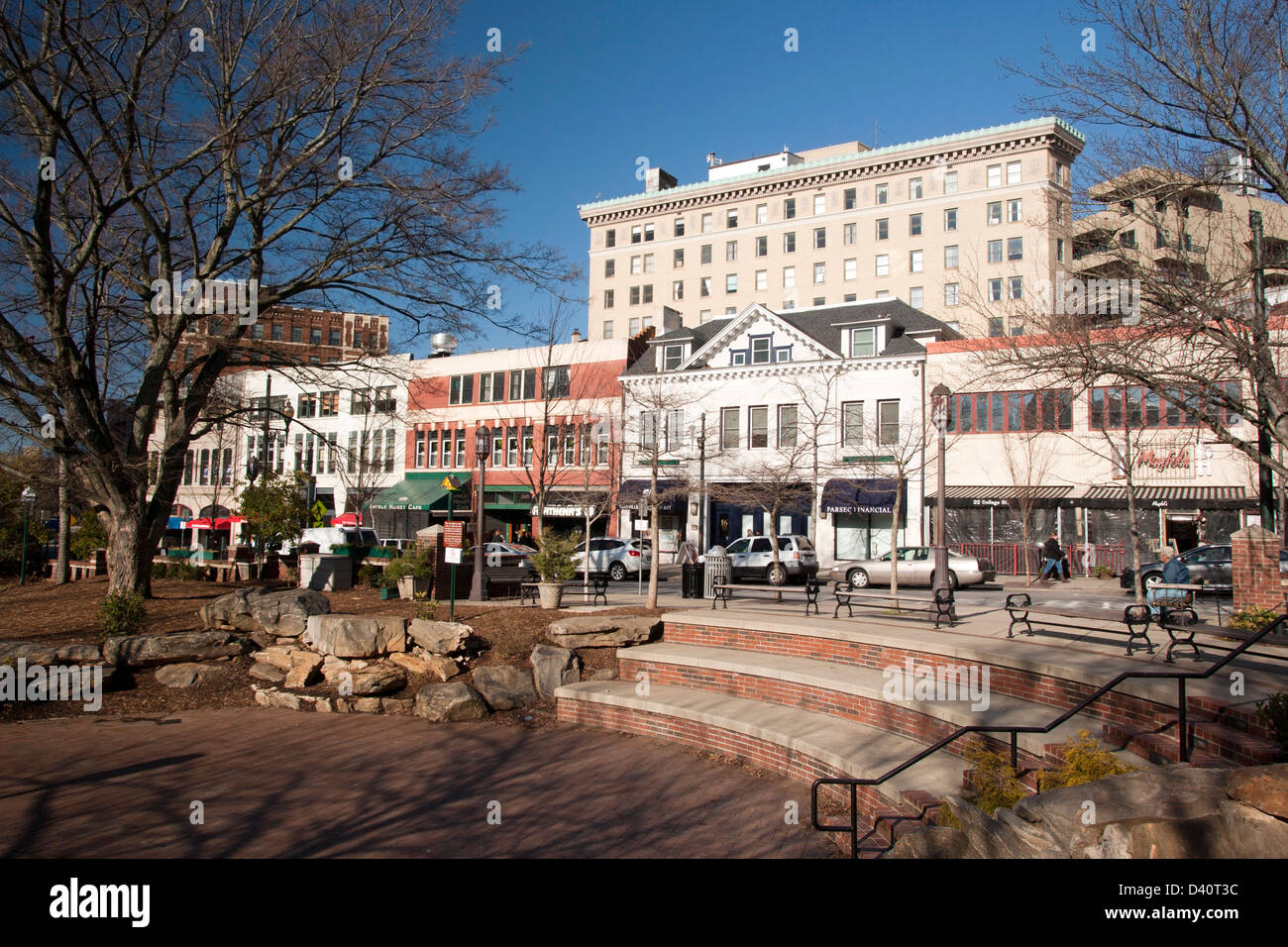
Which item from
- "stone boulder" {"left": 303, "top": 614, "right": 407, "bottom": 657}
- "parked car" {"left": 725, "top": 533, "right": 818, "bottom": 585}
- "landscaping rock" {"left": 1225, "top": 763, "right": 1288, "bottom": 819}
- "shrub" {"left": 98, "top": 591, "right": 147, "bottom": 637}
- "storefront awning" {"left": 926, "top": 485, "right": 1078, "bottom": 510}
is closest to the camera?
"landscaping rock" {"left": 1225, "top": 763, "right": 1288, "bottom": 819}

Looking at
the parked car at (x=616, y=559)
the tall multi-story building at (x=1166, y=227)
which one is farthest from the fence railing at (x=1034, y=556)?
the tall multi-story building at (x=1166, y=227)

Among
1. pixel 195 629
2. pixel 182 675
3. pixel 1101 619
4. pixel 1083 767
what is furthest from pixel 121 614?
pixel 1101 619

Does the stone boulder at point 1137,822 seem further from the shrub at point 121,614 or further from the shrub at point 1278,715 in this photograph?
the shrub at point 121,614

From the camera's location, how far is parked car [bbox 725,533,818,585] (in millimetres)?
26281

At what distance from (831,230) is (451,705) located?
2050 inches

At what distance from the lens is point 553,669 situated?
12.8 m

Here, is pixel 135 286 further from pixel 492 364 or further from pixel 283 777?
pixel 492 364

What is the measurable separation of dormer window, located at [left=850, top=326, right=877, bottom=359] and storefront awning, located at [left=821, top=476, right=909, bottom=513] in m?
5.75

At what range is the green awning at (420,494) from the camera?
1772 inches

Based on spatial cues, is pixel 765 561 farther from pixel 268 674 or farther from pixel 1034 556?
pixel 268 674

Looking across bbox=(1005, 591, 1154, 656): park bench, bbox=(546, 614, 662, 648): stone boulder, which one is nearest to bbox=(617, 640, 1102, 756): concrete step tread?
bbox=(546, 614, 662, 648): stone boulder

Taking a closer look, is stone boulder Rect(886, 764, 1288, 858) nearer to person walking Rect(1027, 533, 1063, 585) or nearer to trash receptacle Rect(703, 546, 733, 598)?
trash receptacle Rect(703, 546, 733, 598)

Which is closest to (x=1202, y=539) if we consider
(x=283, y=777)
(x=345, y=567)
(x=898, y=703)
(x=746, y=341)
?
Result: (x=746, y=341)

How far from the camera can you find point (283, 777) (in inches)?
366
